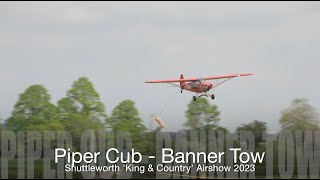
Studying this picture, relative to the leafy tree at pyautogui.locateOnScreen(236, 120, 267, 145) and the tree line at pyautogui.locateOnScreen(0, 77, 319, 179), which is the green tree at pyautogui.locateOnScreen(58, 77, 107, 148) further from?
the leafy tree at pyautogui.locateOnScreen(236, 120, 267, 145)

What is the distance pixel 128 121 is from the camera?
86625 mm

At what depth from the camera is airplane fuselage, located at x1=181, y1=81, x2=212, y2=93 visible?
6359cm

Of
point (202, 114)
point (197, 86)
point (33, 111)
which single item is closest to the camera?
point (197, 86)

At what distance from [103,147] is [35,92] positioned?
18.6 m

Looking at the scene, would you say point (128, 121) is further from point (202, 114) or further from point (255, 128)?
point (255, 128)

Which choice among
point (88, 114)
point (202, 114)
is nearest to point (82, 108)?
point (88, 114)

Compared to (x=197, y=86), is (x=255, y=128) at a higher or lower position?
lower

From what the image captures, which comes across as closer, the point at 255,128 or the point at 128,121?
the point at 128,121

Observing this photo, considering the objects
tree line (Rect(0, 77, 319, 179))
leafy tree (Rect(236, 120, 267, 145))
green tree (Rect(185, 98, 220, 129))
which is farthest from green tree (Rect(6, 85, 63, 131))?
leafy tree (Rect(236, 120, 267, 145))

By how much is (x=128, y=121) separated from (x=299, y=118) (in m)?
26.2

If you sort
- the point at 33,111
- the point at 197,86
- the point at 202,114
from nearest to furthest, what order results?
the point at 197,86 → the point at 33,111 → the point at 202,114

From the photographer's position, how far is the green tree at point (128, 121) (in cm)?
8368

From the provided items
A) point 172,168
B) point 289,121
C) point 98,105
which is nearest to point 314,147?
point 289,121

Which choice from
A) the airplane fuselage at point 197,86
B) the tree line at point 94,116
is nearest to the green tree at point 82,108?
the tree line at point 94,116
